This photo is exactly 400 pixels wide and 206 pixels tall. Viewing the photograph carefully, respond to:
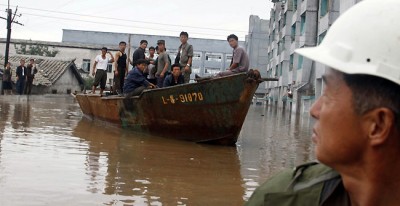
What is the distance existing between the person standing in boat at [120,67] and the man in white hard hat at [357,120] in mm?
11501

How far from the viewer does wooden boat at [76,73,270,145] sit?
28.3 ft

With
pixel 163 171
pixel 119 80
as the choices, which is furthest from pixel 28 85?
pixel 163 171

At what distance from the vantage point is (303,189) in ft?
3.73

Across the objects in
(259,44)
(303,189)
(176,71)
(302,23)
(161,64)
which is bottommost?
(303,189)

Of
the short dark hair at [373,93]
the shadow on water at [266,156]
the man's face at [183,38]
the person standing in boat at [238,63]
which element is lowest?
the shadow on water at [266,156]

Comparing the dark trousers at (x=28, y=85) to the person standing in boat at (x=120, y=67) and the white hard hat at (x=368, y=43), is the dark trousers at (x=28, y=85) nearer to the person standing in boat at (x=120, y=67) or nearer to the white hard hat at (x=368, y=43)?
the person standing in boat at (x=120, y=67)

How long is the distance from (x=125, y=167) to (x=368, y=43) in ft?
16.9

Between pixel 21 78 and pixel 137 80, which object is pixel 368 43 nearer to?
pixel 137 80

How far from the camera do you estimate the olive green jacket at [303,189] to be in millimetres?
1135

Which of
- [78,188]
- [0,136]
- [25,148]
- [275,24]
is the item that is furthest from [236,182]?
[275,24]

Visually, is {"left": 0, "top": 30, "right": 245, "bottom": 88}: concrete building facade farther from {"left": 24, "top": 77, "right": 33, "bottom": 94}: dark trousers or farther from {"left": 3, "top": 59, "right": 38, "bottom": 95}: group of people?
{"left": 3, "top": 59, "right": 38, "bottom": 95}: group of people

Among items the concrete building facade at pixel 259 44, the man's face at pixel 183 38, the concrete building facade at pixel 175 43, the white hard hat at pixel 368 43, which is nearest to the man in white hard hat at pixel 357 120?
the white hard hat at pixel 368 43

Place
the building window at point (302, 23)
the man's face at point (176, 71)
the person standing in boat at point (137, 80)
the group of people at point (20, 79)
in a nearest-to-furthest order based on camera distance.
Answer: the man's face at point (176, 71) < the person standing in boat at point (137, 80) < the group of people at point (20, 79) < the building window at point (302, 23)

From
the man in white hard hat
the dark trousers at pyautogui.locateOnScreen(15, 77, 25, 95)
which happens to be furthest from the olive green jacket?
the dark trousers at pyautogui.locateOnScreen(15, 77, 25, 95)
